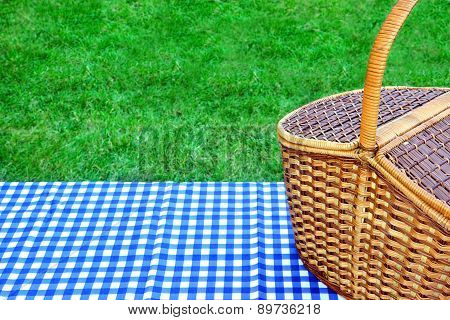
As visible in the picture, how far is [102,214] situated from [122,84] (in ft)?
5.59

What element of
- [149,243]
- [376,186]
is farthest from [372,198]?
[149,243]

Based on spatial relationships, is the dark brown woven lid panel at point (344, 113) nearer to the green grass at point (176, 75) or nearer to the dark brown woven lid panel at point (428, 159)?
the dark brown woven lid panel at point (428, 159)

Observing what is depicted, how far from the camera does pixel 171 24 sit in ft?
15.1

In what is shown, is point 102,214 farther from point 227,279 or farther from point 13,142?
point 13,142

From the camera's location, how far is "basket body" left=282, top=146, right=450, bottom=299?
1668 mm

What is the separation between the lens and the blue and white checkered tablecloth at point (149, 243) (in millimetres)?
2104

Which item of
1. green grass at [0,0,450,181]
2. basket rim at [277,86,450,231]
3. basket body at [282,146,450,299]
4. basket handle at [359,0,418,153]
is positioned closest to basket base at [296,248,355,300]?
basket body at [282,146,450,299]

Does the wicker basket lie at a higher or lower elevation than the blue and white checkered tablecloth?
higher

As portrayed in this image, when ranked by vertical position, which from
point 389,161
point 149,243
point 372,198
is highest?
point 389,161

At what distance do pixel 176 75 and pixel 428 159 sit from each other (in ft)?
8.41

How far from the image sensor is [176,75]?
4074mm

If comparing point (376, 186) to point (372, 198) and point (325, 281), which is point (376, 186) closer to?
point (372, 198)

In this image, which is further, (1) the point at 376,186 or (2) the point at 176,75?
(2) the point at 176,75

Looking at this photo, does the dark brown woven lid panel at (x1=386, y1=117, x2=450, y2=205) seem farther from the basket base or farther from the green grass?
the green grass
